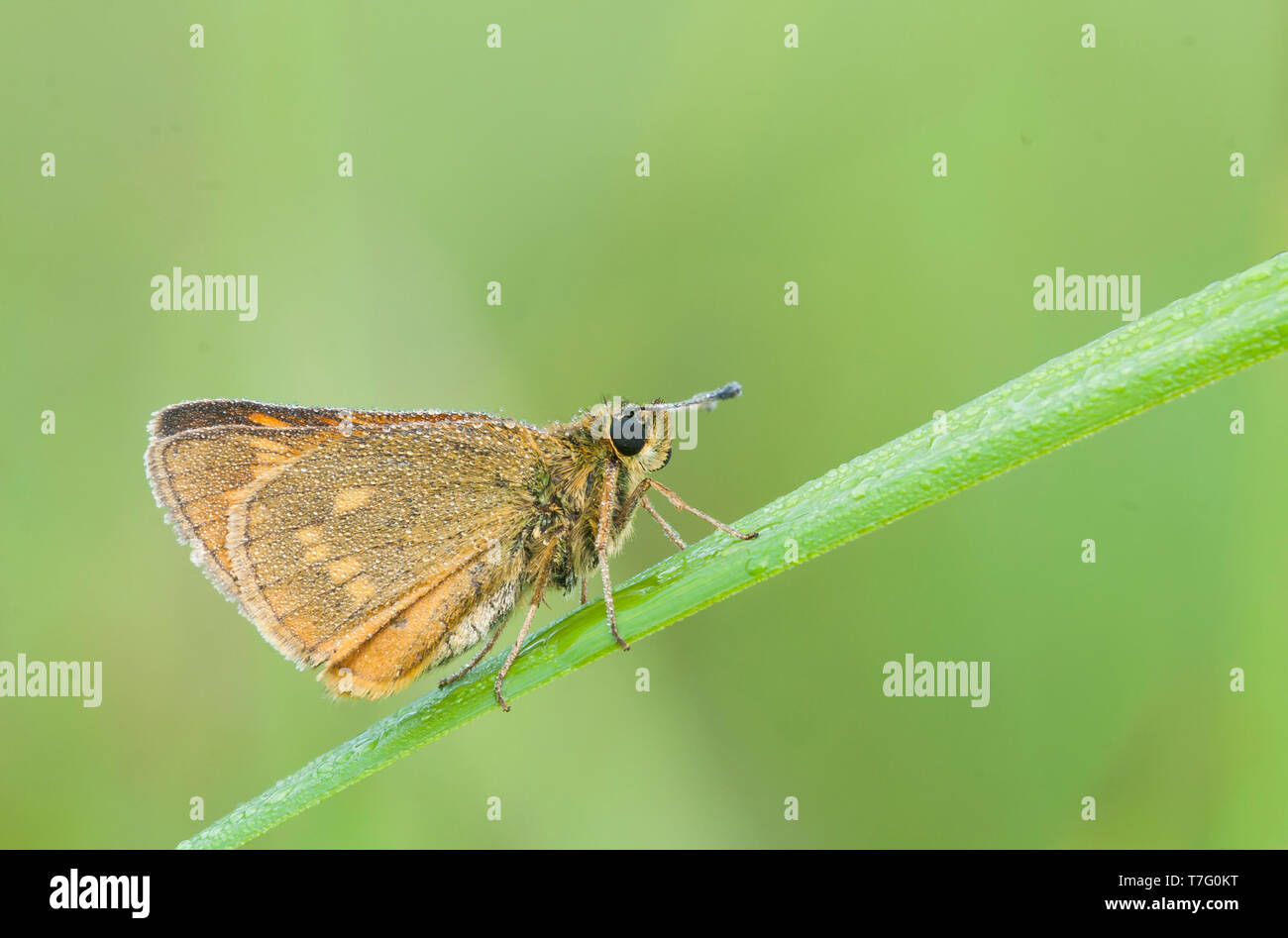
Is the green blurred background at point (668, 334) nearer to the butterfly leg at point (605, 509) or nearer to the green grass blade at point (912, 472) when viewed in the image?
the butterfly leg at point (605, 509)

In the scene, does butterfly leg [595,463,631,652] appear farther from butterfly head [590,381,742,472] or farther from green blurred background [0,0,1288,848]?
green blurred background [0,0,1288,848]

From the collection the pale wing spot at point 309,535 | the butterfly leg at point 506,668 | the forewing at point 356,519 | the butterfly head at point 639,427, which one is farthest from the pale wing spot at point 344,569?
the butterfly head at point 639,427

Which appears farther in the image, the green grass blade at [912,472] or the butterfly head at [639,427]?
the butterfly head at [639,427]

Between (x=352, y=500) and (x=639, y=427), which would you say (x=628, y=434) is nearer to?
(x=639, y=427)

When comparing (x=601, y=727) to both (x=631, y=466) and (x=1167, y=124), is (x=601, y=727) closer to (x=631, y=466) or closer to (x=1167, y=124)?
(x=631, y=466)

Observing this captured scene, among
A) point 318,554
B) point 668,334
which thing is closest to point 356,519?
point 318,554
